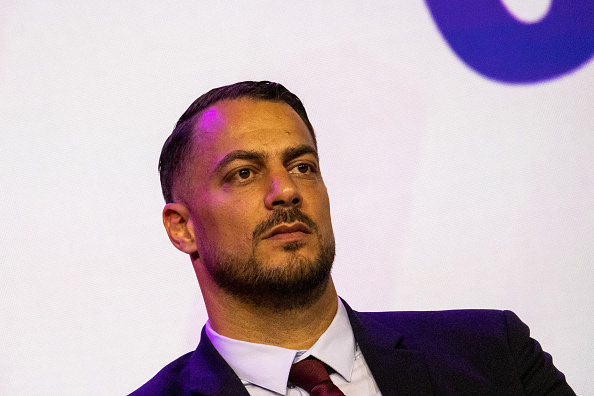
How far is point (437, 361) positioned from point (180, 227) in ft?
3.12

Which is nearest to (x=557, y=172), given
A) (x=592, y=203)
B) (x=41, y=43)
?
(x=592, y=203)

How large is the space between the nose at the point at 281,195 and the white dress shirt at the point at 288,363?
0.42 meters

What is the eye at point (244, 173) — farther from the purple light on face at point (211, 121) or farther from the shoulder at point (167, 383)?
the shoulder at point (167, 383)

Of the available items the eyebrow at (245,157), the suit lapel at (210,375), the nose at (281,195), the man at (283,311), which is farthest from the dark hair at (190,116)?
the suit lapel at (210,375)

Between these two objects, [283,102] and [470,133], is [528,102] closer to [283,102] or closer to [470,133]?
[470,133]

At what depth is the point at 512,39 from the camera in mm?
2830

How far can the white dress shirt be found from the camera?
205 cm

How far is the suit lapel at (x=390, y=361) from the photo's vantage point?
6.69 ft

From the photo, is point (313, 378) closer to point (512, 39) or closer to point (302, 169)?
point (302, 169)

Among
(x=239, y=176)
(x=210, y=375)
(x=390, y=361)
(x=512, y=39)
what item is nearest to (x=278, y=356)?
(x=210, y=375)

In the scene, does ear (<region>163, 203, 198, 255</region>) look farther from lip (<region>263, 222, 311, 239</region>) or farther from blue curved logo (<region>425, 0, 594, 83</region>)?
blue curved logo (<region>425, 0, 594, 83</region>)

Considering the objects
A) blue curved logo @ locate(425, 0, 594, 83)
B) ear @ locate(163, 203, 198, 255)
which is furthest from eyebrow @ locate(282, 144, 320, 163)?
blue curved logo @ locate(425, 0, 594, 83)

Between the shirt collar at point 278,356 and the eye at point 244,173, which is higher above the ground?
the eye at point 244,173

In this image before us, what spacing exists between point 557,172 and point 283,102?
1.15m
